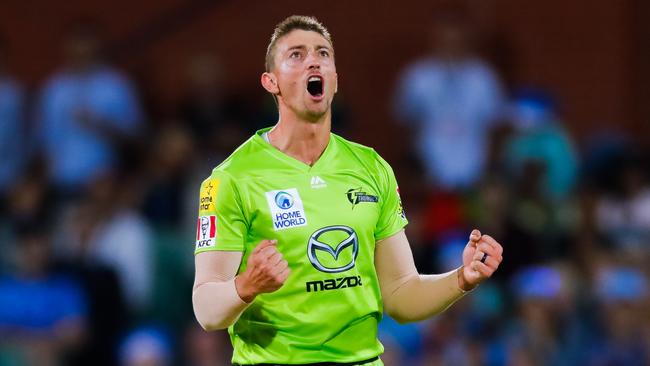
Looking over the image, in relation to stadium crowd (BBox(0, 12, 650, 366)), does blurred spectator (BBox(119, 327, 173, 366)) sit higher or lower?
lower

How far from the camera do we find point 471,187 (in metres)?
10.9

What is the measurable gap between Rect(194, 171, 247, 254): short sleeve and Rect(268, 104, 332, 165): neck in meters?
0.34

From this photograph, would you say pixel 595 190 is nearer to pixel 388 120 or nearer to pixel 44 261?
pixel 388 120

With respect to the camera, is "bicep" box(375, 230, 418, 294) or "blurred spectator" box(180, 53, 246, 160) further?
"blurred spectator" box(180, 53, 246, 160)

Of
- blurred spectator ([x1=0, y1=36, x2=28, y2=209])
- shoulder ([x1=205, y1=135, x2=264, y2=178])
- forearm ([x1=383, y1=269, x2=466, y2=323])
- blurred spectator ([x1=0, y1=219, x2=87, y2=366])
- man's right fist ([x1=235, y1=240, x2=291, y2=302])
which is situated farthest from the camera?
blurred spectator ([x1=0, y1=36, x2=28, y2=209])

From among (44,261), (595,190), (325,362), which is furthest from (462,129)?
(325,362)

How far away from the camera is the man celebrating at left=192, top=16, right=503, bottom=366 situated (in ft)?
17.6

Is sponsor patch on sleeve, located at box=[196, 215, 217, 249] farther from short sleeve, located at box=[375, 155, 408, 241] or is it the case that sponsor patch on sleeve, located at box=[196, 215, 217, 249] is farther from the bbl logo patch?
short sleeve, located at box=[375, 155, 408, 241]

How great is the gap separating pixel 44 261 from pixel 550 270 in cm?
383

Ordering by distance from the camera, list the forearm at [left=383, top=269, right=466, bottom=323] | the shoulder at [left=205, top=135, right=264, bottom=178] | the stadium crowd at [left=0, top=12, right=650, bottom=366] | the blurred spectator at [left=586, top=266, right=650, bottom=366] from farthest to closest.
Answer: the stadium crowd at [left=0, top=12, right=650, bottom=366]
the blurred spectator at [left=586, top=266, right=650, bottom=366]
the forearm at [left=383, top=269, right=466, bottom=323]
the shoulder at [left=205, top=135, right=264, bottom=178]

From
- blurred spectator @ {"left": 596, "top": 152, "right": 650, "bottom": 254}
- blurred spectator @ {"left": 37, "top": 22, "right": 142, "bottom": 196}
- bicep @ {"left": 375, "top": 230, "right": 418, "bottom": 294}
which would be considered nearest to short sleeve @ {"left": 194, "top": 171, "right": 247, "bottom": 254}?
bicep @ {"left": 375, "top": 230, "right": 418, "bottom": 294}

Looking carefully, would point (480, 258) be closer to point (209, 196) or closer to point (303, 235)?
point (303, 235)

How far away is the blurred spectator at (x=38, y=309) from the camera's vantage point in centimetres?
1010

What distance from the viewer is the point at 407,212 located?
10.8 meters
